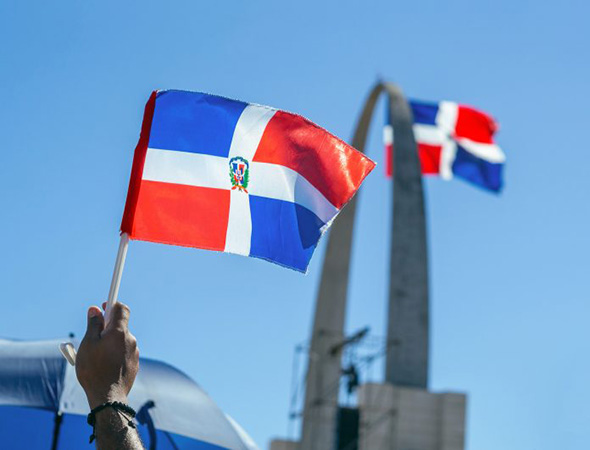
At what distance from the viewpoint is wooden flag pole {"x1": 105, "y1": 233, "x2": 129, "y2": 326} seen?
10.3ft

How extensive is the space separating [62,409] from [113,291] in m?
2.61

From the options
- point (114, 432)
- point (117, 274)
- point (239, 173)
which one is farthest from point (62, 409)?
point (114, 432)

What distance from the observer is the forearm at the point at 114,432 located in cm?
271

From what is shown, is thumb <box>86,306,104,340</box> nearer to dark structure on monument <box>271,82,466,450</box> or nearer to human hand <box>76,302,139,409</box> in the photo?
human hand <box>76,302,139,409</box>

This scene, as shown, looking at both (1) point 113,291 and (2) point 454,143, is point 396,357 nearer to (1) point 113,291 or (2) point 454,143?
(2) point 454,143

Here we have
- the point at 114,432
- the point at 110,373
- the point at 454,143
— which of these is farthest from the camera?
the point at 454,143

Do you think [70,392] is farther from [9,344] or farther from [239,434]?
[239,434]

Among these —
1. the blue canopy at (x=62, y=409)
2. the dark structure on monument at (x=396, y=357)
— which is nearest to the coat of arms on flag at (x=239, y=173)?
the blue canopy at (x=62, y=409)

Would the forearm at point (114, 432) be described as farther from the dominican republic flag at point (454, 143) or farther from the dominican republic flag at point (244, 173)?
the dominican republic flag at point (454, 143)

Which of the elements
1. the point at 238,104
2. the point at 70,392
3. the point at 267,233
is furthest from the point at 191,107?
the point at 70,392

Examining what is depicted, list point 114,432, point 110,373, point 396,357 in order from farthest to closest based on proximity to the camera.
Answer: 1. point 396,357
2. point 110,373
3. point 114,432

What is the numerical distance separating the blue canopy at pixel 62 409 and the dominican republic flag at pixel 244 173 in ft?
5.23

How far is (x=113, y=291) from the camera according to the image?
3420mm

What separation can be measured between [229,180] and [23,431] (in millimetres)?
1806
